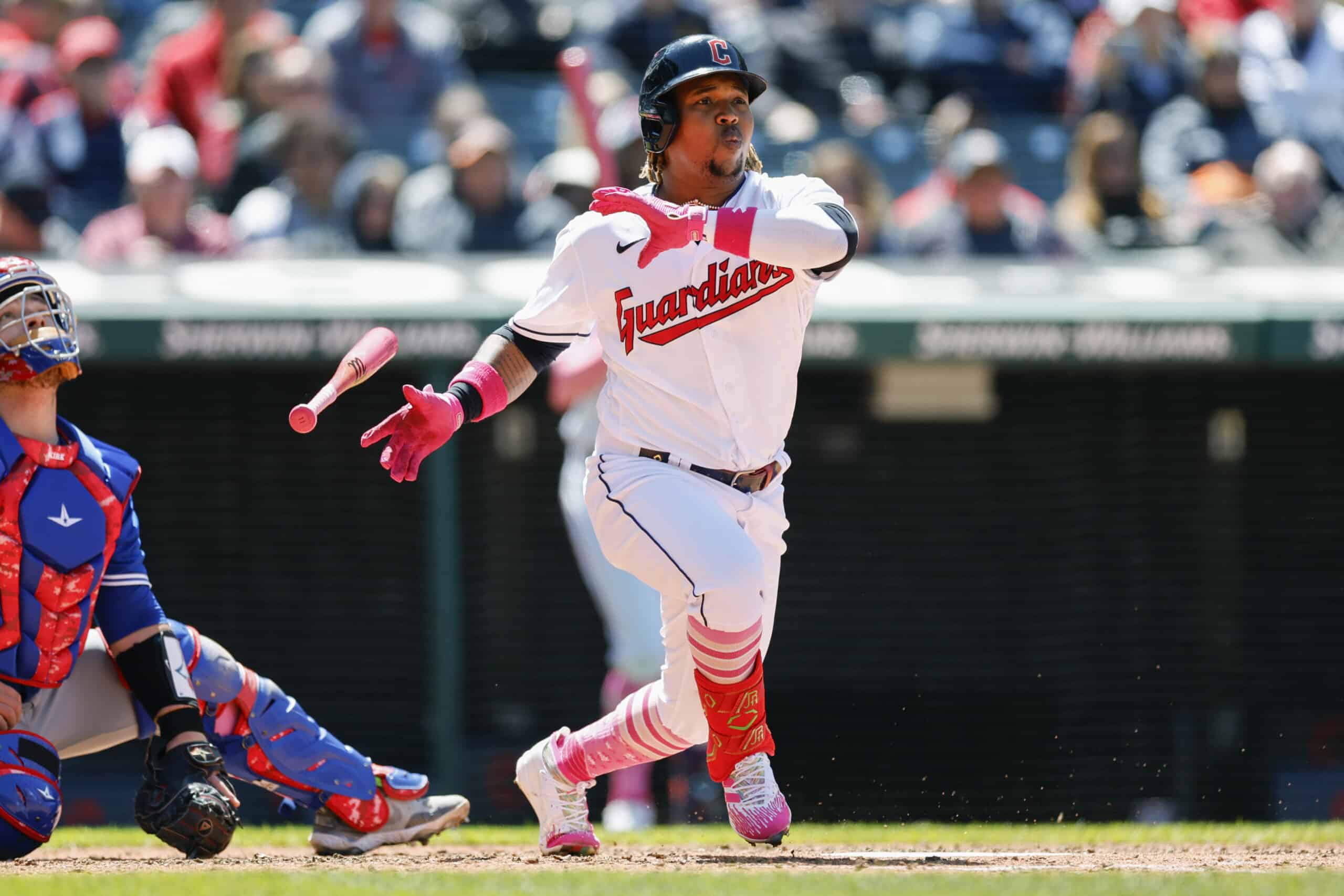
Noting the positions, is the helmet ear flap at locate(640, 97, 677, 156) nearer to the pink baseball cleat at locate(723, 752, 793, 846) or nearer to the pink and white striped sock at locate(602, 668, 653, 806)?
the pink baseball cleat at locate(723, 752, 793, 846)

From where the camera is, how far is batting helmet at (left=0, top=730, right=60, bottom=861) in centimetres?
376

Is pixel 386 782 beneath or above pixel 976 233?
beneath

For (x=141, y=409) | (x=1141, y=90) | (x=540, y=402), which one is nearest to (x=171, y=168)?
(x=141, y=409)

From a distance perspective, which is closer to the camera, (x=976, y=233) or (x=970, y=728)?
(x=970, y=728)

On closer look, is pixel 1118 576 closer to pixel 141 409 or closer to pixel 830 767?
pixel 830 767

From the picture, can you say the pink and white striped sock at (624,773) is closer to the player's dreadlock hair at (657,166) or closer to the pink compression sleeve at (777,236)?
the player's dreadlock hair at (657,166)

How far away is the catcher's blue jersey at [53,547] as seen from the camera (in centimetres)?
378

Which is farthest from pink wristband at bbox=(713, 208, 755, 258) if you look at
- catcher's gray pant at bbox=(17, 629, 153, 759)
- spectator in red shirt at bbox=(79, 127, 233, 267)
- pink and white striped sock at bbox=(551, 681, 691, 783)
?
spectator in red shirt at bbox=(79, 127, 233, 267)

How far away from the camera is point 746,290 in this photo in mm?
3947

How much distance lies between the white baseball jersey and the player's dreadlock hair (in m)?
0.17

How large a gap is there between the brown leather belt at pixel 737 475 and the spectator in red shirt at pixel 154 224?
4048mm

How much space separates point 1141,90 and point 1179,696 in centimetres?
325

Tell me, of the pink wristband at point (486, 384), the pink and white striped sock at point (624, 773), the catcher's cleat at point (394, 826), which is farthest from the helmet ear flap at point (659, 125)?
the pink and white striped sock at point (624, 773)

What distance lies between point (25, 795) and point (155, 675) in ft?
1.24
